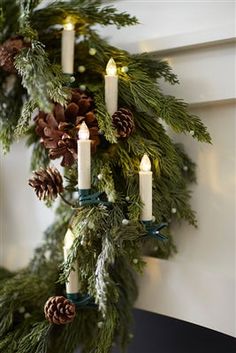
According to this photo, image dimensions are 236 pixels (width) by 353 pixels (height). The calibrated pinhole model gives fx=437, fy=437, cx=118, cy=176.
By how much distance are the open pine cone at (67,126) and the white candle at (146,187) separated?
9cm

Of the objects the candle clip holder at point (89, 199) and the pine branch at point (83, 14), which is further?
the pine branch at point (83, 14)

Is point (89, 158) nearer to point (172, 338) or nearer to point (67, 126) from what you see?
point (67, 126)

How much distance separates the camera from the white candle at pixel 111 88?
68 centimetres

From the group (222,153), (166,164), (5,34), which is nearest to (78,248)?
(166,164)

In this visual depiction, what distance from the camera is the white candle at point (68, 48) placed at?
75 centimetres

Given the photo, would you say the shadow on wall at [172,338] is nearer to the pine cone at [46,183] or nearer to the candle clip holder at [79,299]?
the candle clip holder at [79,299]

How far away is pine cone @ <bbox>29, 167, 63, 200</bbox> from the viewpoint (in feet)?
2.13

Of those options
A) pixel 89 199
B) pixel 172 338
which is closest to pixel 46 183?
pixel 89 199

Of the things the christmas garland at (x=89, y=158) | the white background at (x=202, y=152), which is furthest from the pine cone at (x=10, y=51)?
the white background at (x=202, y=152)

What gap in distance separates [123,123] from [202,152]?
190 millimetres

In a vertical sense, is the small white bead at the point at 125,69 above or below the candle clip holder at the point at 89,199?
above

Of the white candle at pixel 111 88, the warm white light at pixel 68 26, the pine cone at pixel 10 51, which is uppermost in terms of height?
the warm white light at pixel 68 26

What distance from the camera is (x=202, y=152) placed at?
0.78m

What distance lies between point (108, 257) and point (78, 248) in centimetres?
6
